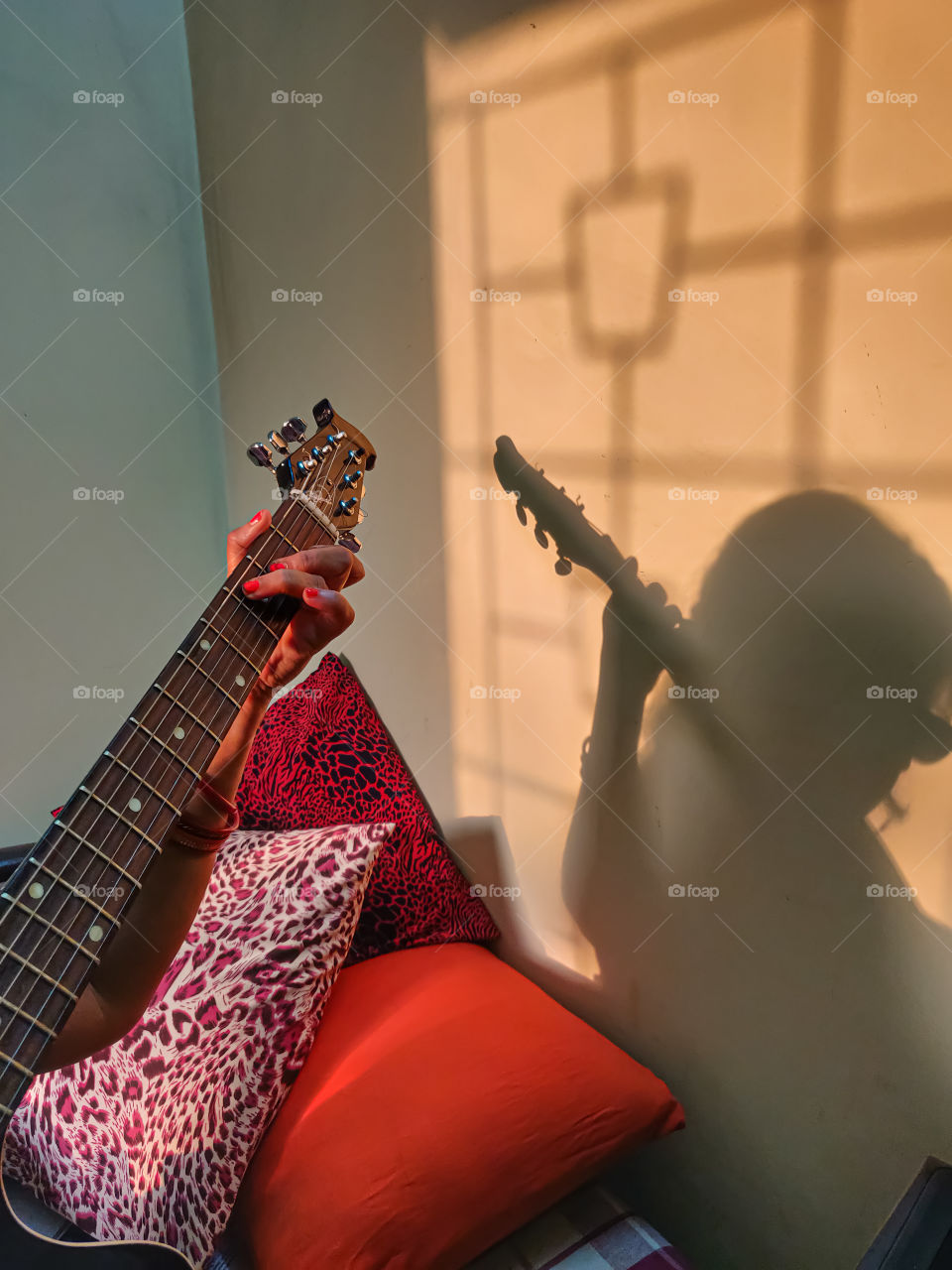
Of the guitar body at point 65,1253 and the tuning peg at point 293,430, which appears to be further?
the tuning peg at point 293,430

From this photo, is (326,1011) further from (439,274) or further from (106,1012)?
(439,274)

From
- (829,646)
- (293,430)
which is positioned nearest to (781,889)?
(829,646)

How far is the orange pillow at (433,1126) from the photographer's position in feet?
2.87

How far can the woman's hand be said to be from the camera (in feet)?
3.03

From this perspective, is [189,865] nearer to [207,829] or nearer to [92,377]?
[207,829]

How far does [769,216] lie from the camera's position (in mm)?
951

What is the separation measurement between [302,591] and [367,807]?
552mm

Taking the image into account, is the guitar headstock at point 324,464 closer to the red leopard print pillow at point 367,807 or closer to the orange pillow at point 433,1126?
the red leopard print pillow at point 367,807

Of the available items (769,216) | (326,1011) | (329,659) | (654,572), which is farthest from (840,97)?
(326,1011)

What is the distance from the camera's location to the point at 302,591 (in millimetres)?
931

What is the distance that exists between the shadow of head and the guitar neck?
1.89 feet

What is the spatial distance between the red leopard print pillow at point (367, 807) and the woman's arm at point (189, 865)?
39 cm

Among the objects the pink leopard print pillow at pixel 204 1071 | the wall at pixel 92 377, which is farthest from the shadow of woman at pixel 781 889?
the wall at pixel 92 377

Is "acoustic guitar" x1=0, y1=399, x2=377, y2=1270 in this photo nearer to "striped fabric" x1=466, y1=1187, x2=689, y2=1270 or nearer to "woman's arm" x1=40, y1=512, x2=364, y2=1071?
"woman's arm" x1=40, y1=512, x2=364, y2=1071
